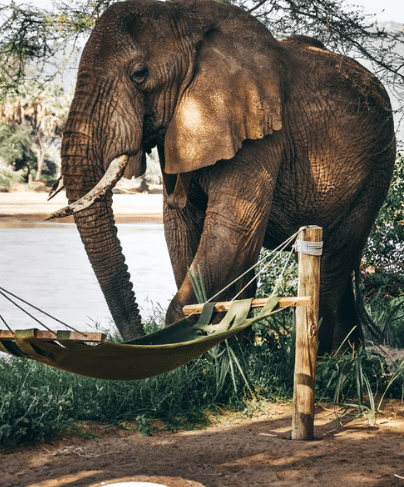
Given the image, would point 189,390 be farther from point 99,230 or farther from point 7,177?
point 7,177

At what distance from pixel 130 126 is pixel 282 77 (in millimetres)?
1243

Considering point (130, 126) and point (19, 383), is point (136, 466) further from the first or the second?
point (130, 126)

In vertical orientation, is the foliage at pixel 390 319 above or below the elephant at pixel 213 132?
below

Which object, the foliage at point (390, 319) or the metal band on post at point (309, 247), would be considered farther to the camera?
the foliage at point (390, 319)

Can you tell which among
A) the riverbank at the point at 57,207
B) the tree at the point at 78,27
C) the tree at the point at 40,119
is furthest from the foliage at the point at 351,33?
the tree at the point at 40,119

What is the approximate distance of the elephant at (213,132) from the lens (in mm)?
4965

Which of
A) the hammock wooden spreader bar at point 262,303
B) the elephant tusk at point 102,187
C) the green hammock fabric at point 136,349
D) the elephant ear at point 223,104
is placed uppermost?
the elephant ear at point 223,104

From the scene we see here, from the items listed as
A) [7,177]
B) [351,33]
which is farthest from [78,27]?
[7,177]

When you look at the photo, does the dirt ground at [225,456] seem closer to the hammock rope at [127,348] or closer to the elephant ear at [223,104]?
the hammock rope at [127,348]

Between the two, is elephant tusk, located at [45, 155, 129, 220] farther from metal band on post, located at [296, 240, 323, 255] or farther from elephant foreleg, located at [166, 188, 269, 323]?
metal band on post, located at [296, 240, 323, 255]

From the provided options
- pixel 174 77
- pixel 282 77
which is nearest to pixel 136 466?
pixel 174 77

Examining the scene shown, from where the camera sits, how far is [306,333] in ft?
14.2

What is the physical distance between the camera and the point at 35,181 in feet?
86.9

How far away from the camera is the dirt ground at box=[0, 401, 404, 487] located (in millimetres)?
3816
